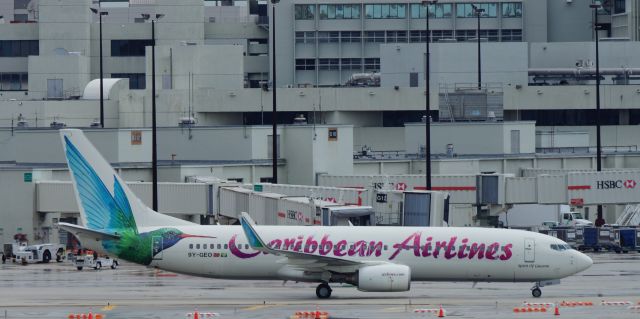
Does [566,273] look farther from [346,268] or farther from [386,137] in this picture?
[386,137]

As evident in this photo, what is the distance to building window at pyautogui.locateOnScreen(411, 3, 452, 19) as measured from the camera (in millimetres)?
179625

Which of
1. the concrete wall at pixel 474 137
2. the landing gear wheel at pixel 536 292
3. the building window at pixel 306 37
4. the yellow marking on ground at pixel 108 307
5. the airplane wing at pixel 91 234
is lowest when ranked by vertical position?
the yellow marking on ground at pixel 108 307

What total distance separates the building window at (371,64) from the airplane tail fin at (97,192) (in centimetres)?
11302

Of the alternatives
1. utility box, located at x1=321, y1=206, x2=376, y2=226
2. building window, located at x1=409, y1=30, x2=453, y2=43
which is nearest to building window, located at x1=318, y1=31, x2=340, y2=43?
building window, located at x1=409, y1=30, x2=453, y2=43

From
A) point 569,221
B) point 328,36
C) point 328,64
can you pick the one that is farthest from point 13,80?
point 569,221

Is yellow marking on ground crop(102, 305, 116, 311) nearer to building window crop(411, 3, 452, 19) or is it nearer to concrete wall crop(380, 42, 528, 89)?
concrete wall crop(380, 42, 528, 89)

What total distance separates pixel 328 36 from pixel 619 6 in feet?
Result: 110

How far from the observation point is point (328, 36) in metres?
180

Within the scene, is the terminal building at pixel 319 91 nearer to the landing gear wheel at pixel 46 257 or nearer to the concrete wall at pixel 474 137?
the concrete wall at pixel 474 137

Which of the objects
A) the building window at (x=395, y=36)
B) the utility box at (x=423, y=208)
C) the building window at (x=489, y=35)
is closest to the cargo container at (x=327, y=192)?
the utility box at (x=423, y=208)

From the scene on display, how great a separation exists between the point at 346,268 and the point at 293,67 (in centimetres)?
11324

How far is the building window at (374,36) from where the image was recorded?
18075 cm

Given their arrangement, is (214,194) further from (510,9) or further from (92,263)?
(510,9)

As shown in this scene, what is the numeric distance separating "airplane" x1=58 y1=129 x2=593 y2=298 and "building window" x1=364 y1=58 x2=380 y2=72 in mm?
113085
